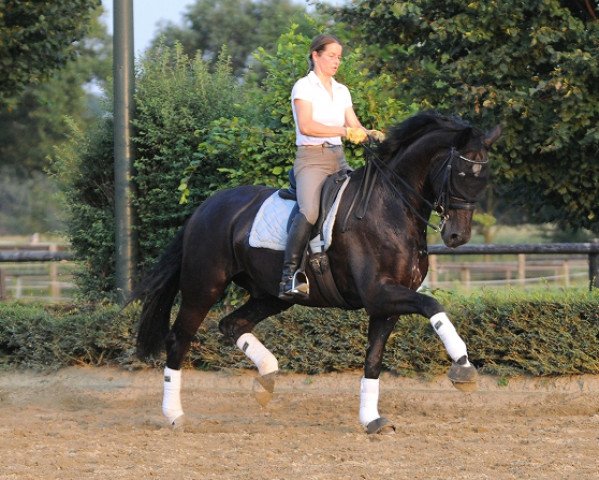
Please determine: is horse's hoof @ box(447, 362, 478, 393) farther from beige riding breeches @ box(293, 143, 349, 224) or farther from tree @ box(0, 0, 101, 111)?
tree @ box(0, 0, 101, 111)

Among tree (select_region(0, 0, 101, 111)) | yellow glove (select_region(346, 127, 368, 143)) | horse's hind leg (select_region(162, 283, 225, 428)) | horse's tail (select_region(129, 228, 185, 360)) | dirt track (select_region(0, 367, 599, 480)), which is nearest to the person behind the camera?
dirt track (select_region(0, 367, 599, 480))

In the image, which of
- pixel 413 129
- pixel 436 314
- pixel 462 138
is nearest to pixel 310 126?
pixel 413 129

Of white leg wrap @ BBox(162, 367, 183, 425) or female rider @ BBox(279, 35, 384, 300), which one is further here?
white leg wrap @ BBox(162, 367, 183, 425)

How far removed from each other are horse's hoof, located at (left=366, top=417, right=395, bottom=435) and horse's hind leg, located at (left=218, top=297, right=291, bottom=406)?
1.12m

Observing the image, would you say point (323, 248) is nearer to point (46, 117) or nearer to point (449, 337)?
point (449, 337)

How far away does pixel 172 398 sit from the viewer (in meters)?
8.00

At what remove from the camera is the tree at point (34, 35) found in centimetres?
1350

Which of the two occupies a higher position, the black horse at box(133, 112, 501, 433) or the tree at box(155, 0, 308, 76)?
the tree at box(155, 0, 308, 76)

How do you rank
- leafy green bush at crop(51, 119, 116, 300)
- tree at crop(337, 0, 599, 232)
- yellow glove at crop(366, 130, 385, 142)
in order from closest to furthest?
yellow glove at crop(366, 130, 385, 142), tree at crop(337, 0, 599, 232), leafy green bush at crop(51, 119, 116, 300)

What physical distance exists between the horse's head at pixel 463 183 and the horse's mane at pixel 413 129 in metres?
0.30

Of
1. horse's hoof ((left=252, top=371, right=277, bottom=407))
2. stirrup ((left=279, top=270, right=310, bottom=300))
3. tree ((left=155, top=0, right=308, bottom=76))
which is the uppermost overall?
tree ((left=155, top=0, right=308, bottom=76))

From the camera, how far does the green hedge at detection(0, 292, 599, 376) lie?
8789mm

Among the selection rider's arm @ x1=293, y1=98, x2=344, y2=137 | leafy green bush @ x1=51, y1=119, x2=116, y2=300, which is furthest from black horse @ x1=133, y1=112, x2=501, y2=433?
leafy green bush @ x1=51, y1=119, x2=116, y2=300

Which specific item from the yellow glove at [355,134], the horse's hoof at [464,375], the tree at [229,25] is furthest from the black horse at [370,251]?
the tree at [229,25]
